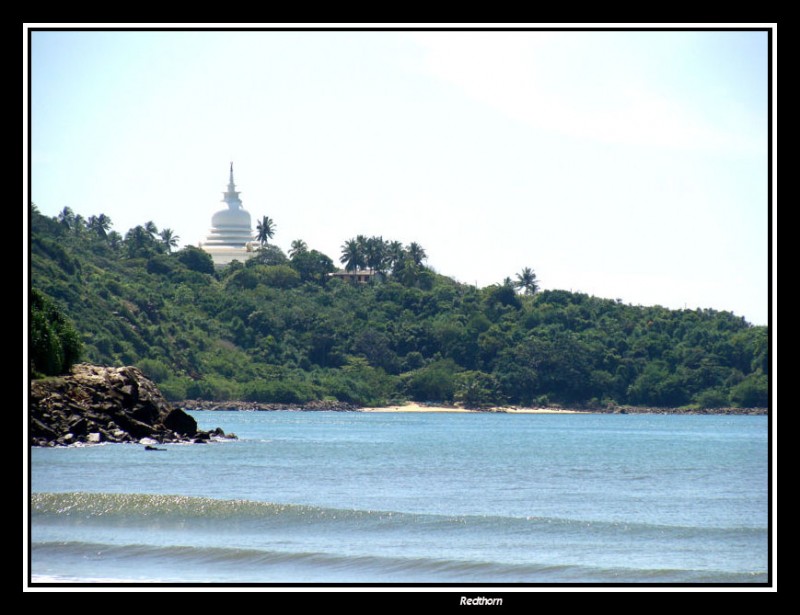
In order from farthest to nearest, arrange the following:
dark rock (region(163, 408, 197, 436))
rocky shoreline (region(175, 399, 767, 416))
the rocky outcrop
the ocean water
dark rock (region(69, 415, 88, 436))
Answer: rocky shoreline (region(175, 399, 767, 416)), dark rock (region(163, 408, 197, 436)), dark rock (region(69, 415, 88, 436)), the rocky outcrop, the ocean water

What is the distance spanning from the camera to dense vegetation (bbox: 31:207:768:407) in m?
87.0

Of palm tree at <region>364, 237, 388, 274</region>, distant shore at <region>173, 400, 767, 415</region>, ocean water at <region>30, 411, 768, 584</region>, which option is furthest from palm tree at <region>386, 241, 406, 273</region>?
ocean water at <region>30, 411, 768, 584</region>

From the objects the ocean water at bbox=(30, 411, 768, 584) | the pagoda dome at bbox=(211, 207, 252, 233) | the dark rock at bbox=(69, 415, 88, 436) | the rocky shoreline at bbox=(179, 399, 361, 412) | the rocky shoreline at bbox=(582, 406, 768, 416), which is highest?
the pagoda dome at bbox=(211, 207, 252, 233)

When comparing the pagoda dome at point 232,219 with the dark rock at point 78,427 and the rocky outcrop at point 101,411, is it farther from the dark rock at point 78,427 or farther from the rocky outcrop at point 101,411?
the dark rock at point 78,427

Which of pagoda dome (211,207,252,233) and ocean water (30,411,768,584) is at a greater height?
pagoda dome (211,207,252,233)

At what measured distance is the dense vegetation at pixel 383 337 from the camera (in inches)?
3425

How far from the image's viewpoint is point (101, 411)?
119 feet

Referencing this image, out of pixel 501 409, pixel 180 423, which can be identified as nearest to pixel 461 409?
pixel 501 409

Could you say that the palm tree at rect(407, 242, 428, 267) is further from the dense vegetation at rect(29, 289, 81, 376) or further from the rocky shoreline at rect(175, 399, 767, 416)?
the dense vegetation at rect(29, 289, 81, 376)

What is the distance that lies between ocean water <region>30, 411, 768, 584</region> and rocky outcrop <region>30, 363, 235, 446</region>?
1176mm

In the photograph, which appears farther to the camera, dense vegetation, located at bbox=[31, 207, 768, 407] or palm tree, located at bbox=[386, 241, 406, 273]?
palm tree, located at bbox=[386, 241, 406, 273]

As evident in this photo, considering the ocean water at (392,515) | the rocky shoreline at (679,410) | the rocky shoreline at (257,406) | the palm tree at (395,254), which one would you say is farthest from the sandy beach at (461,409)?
the ocean water at (392,515)

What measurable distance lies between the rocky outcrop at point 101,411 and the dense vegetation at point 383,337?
136 ft
